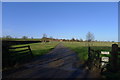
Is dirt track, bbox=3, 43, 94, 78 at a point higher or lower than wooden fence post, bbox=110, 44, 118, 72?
lower

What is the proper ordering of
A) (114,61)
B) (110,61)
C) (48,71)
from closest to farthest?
(114,61) < (110,61) < (48,71)

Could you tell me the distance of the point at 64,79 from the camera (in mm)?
6621

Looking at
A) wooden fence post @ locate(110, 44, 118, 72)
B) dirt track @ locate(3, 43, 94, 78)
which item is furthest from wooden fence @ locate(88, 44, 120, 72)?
dirt track @ locate(3, 43, 94, 78)

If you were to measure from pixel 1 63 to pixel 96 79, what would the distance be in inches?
203

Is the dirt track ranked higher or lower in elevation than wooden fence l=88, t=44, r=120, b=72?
lower

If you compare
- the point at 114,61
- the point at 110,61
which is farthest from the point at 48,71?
the point at 114,61

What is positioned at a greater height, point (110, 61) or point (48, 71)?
point (110, 61)

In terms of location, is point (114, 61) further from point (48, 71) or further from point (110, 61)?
point (48, 71)

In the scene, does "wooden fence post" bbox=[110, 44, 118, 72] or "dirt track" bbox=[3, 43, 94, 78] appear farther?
"dirt track" bbox=[3, 43, 94, 78]

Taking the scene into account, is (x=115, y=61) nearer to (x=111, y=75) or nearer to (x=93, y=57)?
(x=111, y=75)

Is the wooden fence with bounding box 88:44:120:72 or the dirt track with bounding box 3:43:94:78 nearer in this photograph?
the wooden fence with bounding box 88:44:120:72

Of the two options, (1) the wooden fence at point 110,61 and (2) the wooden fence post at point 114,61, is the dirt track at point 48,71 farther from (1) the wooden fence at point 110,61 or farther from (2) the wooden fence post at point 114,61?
(2) the wooden fence post at point 114,61

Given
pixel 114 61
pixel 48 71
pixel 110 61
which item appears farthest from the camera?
pixel 48 71

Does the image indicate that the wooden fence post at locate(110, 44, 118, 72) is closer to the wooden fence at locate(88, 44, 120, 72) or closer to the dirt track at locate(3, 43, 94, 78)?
the wooden fence at locate(88, 44, 120, 72)
